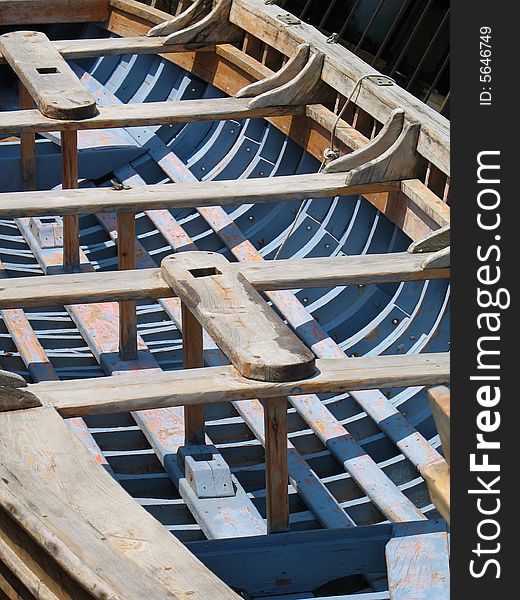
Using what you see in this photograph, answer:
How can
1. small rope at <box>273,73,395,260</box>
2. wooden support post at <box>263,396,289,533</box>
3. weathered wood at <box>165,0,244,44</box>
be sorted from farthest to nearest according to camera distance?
weathered wood at <box>165,0,244,44</box>
small rope at <box>273,73,395,260</box>
wooden support post at <box>263,396,289,533</box>

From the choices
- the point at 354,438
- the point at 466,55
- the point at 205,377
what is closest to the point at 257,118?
the point at 354,438

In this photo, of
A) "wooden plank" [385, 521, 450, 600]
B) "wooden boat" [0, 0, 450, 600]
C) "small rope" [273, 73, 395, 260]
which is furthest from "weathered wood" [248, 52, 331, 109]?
"wooden plank" [385, 521, 450, 600]

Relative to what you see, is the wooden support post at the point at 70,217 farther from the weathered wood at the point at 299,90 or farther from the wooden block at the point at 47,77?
the weathered wood at the point at 299,90

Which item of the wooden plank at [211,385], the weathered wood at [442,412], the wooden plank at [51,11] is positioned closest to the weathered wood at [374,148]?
the wooden plank at [211,385]

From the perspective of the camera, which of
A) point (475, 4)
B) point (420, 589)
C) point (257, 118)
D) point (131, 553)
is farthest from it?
point (257, 118)

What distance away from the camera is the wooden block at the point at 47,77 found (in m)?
7.12

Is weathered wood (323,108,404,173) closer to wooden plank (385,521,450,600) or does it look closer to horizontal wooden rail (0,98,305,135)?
horizontal wooden rail (0,98,305,135)

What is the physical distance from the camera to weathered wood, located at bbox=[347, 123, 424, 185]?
628 centimetres

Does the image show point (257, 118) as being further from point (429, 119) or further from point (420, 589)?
point (420, 589)

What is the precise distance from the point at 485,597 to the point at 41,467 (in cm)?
157

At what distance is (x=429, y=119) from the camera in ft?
20.8

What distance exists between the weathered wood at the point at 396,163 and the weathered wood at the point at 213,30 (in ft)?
7.28

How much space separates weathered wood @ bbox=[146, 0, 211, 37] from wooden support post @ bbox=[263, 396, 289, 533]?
4.28m

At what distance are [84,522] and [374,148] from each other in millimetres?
3313
